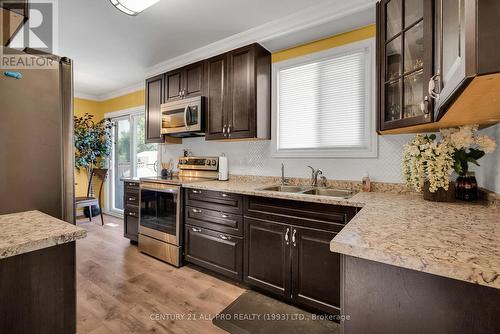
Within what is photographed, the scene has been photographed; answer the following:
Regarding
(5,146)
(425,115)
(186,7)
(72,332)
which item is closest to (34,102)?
(5,146)

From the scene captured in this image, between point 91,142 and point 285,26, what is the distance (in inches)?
167

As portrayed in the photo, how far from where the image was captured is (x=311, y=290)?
1.81 metres

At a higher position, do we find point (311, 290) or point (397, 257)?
point (397, 257)

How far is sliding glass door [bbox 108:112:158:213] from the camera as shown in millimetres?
4410

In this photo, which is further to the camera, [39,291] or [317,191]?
[317,191]

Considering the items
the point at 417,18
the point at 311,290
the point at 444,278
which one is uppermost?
the point at 417,18

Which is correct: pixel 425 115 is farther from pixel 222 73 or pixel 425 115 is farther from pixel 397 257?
pixel 222 73

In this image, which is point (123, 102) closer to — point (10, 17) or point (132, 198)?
point (132, 198)

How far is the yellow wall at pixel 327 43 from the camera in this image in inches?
86.3

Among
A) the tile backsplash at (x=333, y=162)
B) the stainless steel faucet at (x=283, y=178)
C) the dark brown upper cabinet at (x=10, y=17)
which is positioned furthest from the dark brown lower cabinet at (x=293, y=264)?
the dark brown upper cabinet at (x=10, y=17)

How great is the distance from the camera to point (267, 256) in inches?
79.9

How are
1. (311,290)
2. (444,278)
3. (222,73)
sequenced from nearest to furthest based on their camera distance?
(444,278), (311,290), (222,73)

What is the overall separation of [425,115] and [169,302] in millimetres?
2306

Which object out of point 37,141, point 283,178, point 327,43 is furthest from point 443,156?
point 37,141
